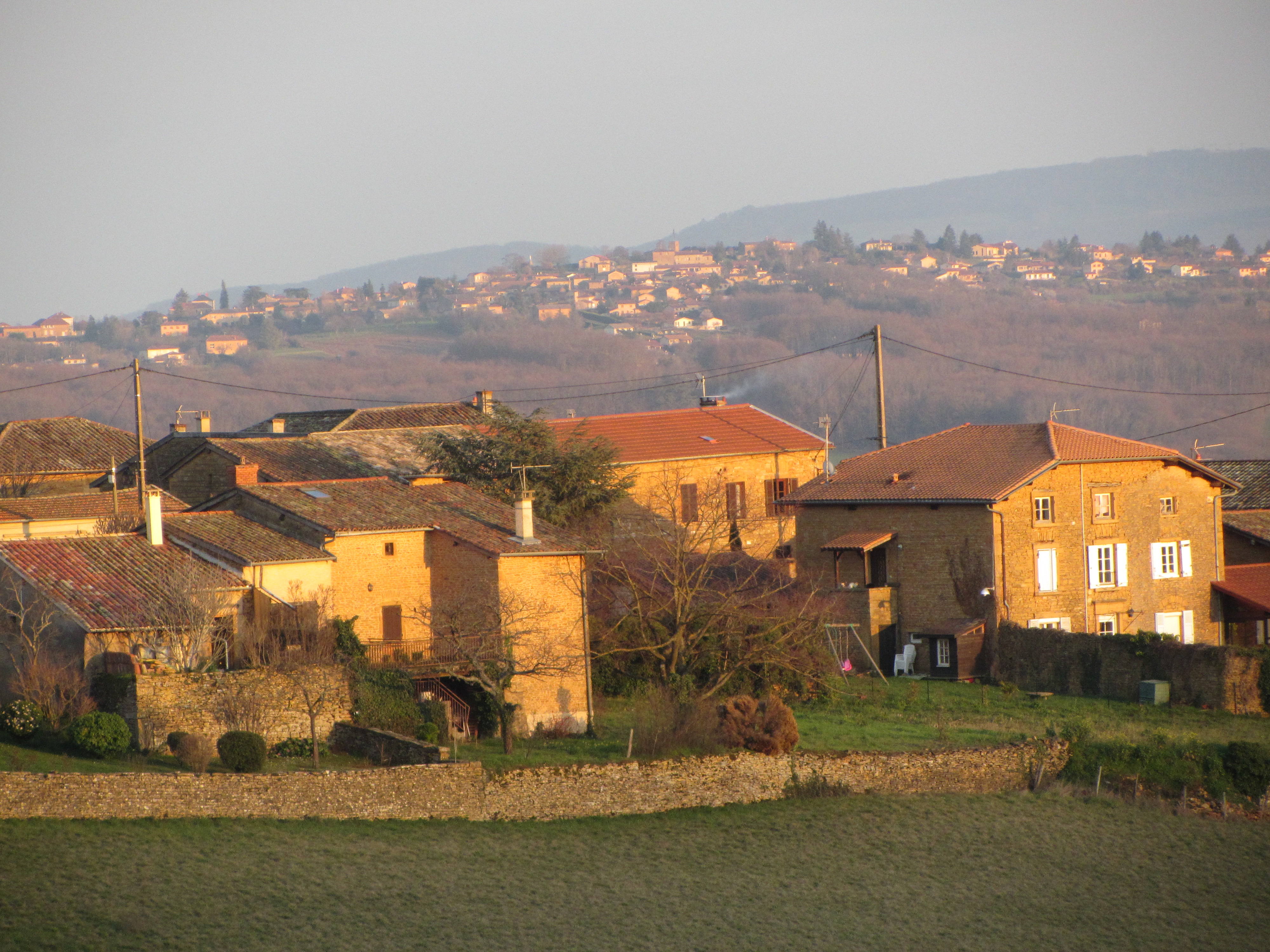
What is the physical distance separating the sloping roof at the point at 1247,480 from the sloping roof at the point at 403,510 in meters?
25.2

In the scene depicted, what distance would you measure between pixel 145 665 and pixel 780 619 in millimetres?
14521

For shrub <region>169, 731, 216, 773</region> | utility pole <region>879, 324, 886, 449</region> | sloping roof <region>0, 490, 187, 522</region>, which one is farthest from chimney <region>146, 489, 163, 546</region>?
utility pole <region>879, 324, 886, 449</region>

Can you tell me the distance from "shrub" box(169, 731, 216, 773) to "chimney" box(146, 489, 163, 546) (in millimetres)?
6579

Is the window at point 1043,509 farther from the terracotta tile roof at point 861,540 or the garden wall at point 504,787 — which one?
the garden wall at point 504,787

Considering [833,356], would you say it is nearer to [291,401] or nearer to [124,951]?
[291,401]

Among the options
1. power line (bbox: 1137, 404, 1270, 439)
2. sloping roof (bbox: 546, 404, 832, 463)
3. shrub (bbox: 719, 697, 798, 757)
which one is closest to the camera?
shrub (bbox: 719, 697, 798, 757)

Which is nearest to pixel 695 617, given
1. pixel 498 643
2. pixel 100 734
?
pixel 498 643

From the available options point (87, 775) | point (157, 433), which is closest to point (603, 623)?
point (87, 775)

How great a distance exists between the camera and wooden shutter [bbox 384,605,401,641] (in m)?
31.2

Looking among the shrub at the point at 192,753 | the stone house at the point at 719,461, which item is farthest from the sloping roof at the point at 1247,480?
the shrub at the point at 192,753

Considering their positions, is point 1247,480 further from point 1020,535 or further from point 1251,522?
point 1020,535

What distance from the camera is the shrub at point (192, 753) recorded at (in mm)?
24078

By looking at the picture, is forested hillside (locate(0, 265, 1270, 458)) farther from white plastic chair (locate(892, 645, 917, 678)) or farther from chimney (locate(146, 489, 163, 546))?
chimney (locate(146, 489, 163, 546))

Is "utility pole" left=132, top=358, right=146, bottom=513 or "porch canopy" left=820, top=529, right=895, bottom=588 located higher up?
"utility pole" left=132, top=358, right=146, bottom=513
